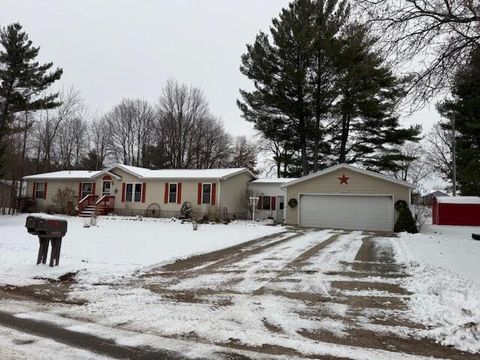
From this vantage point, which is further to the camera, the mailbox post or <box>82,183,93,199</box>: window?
<box>82,183,93,199</box>: window

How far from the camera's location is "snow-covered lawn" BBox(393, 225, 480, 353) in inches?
178

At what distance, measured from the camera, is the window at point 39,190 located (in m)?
30.7

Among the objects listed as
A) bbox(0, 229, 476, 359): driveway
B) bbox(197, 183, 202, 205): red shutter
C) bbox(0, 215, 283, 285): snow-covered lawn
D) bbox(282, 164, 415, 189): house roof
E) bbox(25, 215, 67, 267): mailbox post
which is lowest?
bbox(0, 229, 476, 359): driveway

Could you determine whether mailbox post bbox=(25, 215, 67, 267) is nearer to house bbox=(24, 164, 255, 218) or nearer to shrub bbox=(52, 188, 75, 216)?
house bbox=(24, 164, 255, 218)

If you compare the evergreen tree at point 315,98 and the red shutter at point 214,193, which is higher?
the evergreen tree at point 315,98

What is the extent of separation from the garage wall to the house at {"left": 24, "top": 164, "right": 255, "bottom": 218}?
14.9 feet

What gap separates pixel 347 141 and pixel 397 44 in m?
22.2

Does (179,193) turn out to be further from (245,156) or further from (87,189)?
(245,156)

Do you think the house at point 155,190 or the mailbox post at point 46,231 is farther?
the house at point 155,190

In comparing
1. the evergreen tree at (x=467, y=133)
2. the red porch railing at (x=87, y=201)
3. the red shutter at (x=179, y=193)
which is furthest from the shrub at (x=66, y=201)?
the evergreen tree at (x=467, y=133)

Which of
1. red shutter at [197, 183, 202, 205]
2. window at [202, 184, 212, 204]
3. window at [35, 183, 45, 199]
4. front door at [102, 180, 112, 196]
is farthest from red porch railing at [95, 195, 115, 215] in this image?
window at [202, 184, 212, 204]

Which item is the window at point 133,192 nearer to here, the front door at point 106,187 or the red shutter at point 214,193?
the front door at point 106,187

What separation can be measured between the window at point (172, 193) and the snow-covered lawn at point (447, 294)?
17547mm

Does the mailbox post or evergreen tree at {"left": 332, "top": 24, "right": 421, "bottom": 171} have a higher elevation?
evergreen tree at {"left": 332, "top": 24, "right": 421, "bottom": 171}
